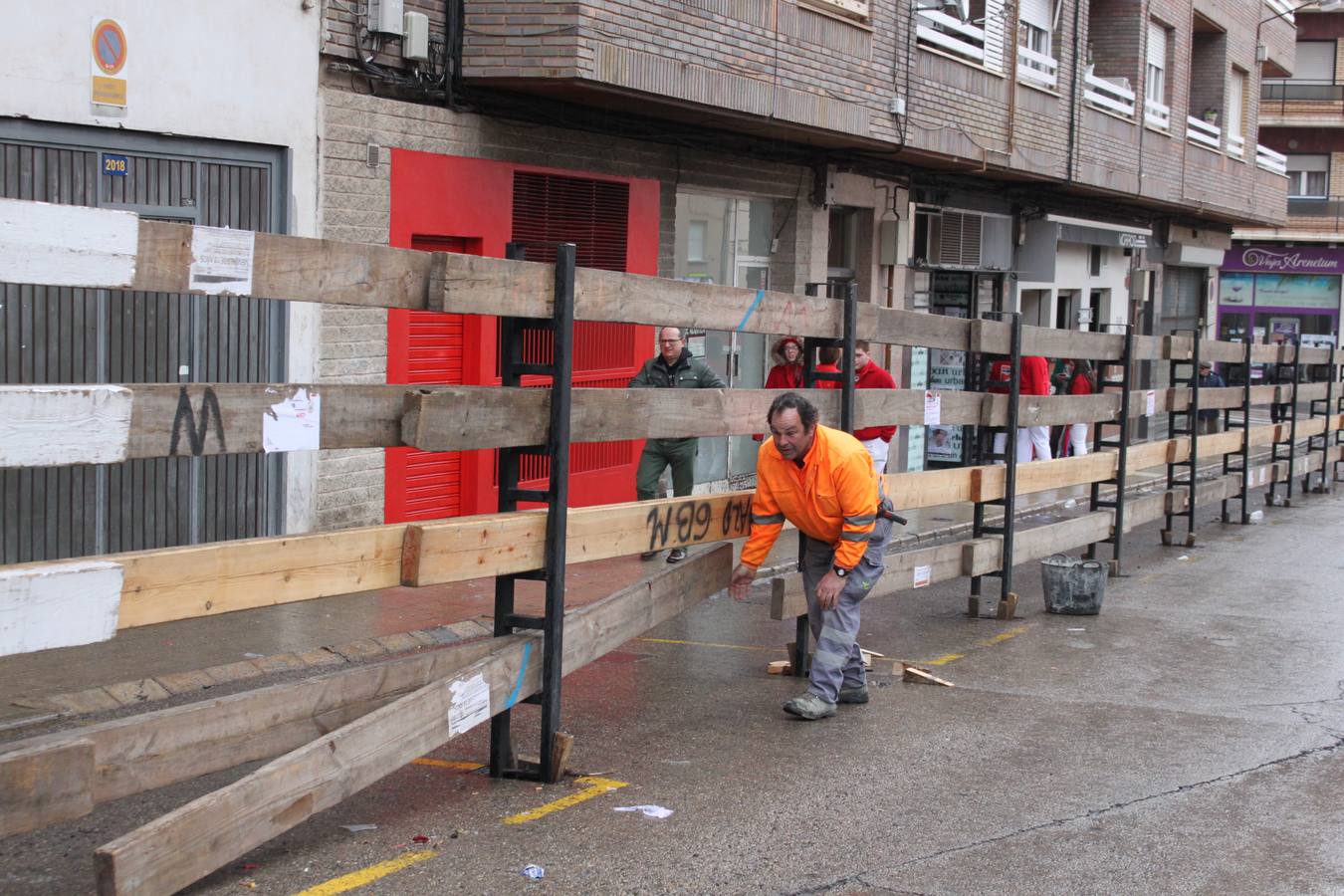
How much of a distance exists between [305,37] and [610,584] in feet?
14.8

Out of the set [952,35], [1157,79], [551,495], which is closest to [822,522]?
[551,495]

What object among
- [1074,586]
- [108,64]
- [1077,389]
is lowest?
[1074,586]

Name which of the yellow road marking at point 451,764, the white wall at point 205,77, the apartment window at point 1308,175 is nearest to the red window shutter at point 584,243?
the white wall at point 205,77

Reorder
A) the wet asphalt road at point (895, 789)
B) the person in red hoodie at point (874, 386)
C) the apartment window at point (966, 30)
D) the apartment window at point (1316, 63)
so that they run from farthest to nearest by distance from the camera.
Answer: the apartment window at point (1316, 63) → the apartment window at point (966, 30) → the person in red hoodie at point (874, 386) → the wet asphalt road at point (895, 789)

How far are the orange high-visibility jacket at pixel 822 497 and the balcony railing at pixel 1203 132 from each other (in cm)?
2197

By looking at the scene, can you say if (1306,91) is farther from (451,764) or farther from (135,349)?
(451,764)

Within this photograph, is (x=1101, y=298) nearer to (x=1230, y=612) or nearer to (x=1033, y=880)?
(x=1230, y=612)

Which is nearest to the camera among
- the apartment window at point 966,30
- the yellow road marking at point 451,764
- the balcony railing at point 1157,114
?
the yellow road marking at point 451,764

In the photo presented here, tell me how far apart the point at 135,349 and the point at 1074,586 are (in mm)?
6578

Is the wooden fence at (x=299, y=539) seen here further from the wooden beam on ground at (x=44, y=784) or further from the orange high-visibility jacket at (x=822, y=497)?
the orange high-visibility jacket at (x=822, y=497)

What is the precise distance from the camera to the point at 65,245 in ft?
14.2

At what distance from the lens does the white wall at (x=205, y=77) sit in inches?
370

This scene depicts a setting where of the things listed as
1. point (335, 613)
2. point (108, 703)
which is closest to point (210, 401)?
point (108, 703)

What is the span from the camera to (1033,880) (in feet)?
17.7
